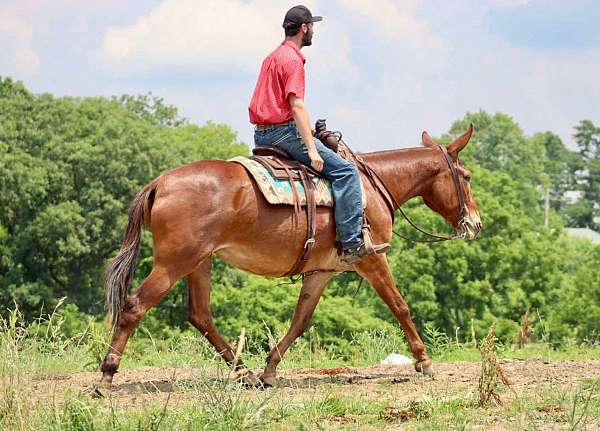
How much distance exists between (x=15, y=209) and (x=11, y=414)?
34.0 metres

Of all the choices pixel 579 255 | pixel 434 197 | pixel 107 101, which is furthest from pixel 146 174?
pixel 579 255

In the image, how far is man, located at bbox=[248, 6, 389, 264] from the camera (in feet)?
29.0

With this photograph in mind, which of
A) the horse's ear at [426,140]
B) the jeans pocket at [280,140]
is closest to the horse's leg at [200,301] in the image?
the jeans pocket at [280,140]

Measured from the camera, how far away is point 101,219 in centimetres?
3800

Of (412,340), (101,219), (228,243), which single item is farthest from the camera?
(101,219)

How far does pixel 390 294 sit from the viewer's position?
9.55 meters

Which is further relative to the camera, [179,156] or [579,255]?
[579,255]

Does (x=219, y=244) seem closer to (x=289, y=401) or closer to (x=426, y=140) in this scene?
(x=289, y=401)

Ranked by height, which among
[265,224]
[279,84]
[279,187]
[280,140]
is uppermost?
[279,84]

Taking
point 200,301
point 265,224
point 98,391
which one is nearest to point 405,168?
point 265,224

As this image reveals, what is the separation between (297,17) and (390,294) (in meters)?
2.78

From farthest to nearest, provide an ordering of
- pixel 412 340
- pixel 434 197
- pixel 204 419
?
pixel 434 197
pixel 412 340
pixel 204 419

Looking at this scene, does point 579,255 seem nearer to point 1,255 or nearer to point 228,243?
point 1,255

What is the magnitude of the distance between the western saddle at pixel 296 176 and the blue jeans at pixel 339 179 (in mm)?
82
